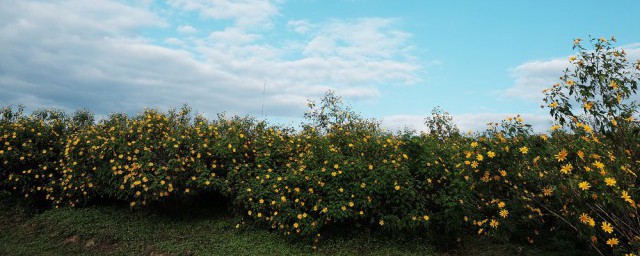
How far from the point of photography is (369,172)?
238 inches

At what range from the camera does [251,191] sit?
21.2 feet

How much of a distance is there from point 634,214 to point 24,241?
26.3 feet

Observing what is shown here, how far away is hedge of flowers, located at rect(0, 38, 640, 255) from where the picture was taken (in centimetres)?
395

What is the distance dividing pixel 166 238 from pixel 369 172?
10.5 ft

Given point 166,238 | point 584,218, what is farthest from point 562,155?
point 166,238

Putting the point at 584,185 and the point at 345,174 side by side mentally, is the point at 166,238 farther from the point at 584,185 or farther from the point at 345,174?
the point at 584,185

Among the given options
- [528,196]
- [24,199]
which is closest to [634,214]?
[528,196]

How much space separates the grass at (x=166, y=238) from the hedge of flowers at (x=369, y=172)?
0.77 feet

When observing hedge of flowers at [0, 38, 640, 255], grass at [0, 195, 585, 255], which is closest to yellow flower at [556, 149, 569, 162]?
hedge of flowers at [0, 38, 640, 255]

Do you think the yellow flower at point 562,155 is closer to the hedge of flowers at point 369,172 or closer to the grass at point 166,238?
the hedge of flowers at point 369,172

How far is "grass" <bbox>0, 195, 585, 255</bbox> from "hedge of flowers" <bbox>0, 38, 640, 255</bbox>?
9.2 inches

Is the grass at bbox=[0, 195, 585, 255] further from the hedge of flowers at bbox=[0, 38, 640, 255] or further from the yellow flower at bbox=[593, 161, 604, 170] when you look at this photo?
the yellow flower at bbox=[593, 161, 604, 170]

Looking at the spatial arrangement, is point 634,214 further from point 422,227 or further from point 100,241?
point 100,241

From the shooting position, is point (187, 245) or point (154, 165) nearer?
point (187, 245)
